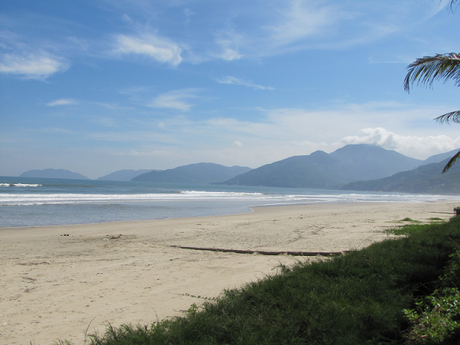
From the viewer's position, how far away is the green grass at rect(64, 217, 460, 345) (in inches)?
107

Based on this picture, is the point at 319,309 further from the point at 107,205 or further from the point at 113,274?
the point at 107,205

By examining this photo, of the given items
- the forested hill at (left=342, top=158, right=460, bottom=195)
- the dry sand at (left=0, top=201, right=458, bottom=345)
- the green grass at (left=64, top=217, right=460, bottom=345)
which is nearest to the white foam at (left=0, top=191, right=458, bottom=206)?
the dry sand at (left=0, top=201, right=458, bottom=345)

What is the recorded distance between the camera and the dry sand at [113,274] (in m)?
3.80

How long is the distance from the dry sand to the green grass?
73cm

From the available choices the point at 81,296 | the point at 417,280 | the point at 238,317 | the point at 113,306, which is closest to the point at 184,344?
the point at 238,317

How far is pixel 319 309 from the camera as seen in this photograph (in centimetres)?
308

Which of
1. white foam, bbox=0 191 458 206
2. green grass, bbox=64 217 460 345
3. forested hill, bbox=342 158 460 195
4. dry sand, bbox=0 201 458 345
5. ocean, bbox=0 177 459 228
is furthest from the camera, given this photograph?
forested hill, bbox=342 158 460 195

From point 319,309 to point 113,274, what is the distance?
165 inches

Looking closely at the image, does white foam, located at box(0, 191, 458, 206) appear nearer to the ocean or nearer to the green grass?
the ocean

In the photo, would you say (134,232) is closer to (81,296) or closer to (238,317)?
(81,296)

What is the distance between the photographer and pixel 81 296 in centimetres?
460

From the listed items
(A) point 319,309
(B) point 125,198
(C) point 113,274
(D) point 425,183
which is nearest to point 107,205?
(B) point 125,198

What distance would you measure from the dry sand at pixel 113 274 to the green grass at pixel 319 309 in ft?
2.40

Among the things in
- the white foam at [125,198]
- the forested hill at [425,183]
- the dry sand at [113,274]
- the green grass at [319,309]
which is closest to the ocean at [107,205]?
the white foam at [125,198]
